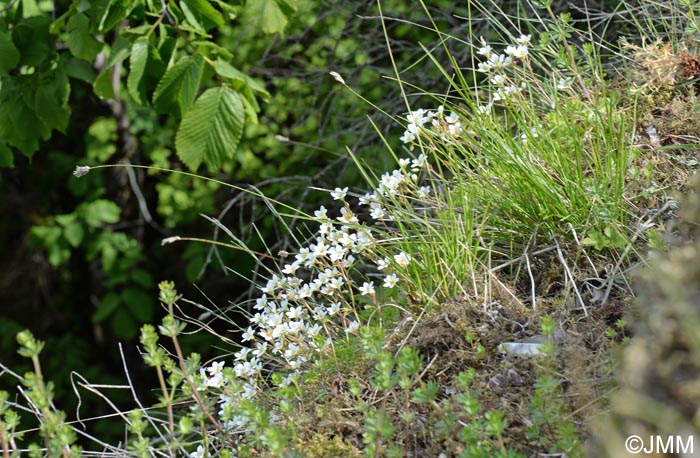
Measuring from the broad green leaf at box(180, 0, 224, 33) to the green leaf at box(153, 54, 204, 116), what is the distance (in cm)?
16

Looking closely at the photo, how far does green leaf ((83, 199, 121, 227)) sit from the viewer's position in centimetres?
482

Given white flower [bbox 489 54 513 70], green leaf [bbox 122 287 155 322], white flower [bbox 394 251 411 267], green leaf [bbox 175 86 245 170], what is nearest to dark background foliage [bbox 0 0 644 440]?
green leaf [bbox 122 287 155 322]

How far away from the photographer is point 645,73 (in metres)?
2.48

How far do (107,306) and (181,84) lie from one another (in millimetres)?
2469

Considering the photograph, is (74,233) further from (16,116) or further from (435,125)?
(435,125)

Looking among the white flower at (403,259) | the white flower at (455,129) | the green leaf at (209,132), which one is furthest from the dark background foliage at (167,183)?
the white flower at (403,259)

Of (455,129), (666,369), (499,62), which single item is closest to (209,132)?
(455,129)

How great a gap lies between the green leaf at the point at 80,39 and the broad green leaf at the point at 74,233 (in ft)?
7.10

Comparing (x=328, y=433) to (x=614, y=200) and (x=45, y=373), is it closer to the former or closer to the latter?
(x=614, y=200)

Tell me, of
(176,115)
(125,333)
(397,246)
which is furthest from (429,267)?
(125,333)

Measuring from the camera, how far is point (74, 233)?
4824 mm

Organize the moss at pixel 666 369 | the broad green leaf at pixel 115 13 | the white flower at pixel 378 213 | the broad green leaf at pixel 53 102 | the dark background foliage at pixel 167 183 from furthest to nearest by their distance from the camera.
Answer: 1. the dark background foliage at pixel 167 183
2. the broad green leaf at pixel 53 102
3. the broad green leaf at pixel 115 13
4. the white flower at pixel 378 213
5. the moss at pixel 666 369

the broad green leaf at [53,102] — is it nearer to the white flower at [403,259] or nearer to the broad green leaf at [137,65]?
the broad green leaf at [137,65]

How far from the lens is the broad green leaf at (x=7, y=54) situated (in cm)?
286
